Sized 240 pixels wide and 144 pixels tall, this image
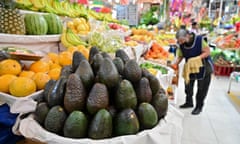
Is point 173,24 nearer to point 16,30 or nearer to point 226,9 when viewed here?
point 226,9

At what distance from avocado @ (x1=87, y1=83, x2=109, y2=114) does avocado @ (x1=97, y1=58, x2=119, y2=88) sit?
46mm

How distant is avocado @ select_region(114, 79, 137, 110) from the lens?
806 mm

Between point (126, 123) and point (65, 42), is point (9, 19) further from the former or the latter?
point (126, 123)

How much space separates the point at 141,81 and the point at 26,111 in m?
0.47

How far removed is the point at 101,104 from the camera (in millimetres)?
777

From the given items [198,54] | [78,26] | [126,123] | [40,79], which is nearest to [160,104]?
[126,123]

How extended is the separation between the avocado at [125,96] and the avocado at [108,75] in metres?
0.04

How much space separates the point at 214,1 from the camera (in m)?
11.1

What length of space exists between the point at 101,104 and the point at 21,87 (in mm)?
395

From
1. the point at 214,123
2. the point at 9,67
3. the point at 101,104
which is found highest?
the point at 9,67

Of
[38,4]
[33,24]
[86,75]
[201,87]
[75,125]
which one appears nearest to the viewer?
[75,125]

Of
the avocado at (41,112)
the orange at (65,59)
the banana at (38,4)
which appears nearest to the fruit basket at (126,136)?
the avocado at (41,112)

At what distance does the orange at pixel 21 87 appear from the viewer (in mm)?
932

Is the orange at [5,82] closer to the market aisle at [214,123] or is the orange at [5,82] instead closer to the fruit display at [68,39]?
the fruit display at [68,39]
